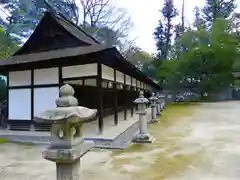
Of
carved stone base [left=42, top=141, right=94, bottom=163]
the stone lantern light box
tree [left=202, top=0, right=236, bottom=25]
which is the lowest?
carved stone base [left=42, top=141, right=94, bottom=163]

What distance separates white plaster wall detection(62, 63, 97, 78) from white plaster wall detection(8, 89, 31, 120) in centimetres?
147

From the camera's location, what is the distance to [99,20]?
79.4ft

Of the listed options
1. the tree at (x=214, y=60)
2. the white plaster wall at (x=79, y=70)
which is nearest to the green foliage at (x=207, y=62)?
the tree at (x=214, y=60)

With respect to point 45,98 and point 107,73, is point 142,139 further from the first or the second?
point 45,98

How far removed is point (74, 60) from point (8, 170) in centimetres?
362

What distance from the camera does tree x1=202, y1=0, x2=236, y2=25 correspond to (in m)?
29.6

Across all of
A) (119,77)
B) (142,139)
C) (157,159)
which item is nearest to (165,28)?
(119,77)

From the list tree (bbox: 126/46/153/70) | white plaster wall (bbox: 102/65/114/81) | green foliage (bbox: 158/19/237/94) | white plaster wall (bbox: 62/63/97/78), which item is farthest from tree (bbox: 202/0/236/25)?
white plaster wall (bbox: 62/63/97/78)

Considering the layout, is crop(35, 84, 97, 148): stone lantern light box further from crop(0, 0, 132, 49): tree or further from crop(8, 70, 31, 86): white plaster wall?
crop(0, 0, 132, 49): tree

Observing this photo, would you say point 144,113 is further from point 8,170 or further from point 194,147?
point 8,170

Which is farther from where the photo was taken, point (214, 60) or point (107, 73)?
point (214, 60)

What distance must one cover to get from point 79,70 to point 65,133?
531 cm

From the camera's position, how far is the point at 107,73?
7863 mm

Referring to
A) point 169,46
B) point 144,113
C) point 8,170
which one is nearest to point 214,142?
point 144,113
